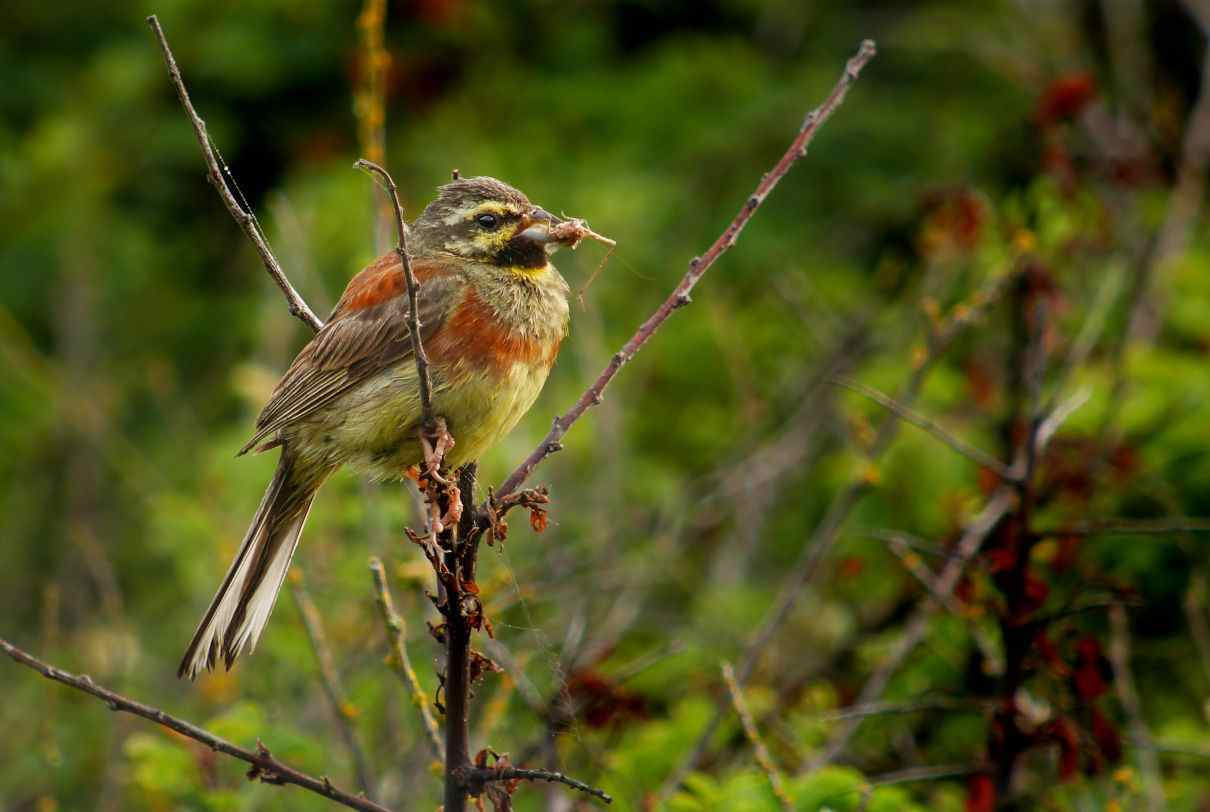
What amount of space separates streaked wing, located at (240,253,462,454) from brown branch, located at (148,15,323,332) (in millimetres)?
650

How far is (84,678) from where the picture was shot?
107 inches

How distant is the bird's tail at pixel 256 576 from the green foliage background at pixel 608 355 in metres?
0.30

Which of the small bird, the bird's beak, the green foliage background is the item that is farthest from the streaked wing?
the green foliage background

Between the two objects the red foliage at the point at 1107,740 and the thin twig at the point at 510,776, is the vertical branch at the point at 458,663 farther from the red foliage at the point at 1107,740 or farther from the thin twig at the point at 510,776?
the red foliage at the point at 1107,740

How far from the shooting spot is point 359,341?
415 centimetres

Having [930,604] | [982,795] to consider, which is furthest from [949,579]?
[982,795]

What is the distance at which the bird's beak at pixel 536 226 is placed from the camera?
4.06 meters

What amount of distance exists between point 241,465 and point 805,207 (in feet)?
14.3

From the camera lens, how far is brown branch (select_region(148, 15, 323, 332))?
9.42ft

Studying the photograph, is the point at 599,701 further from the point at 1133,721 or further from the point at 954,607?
the point at 1133,721

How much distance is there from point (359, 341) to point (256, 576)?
0.71m

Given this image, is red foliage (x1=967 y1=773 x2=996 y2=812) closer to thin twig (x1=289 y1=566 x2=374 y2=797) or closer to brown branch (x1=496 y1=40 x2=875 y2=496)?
thin twig (x1=289 y1=566 x2=374 y2=797)

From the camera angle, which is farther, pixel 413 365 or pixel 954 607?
pixel 954 607

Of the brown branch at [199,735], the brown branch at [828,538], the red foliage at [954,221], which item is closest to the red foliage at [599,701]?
the brown branch at [828,538]
